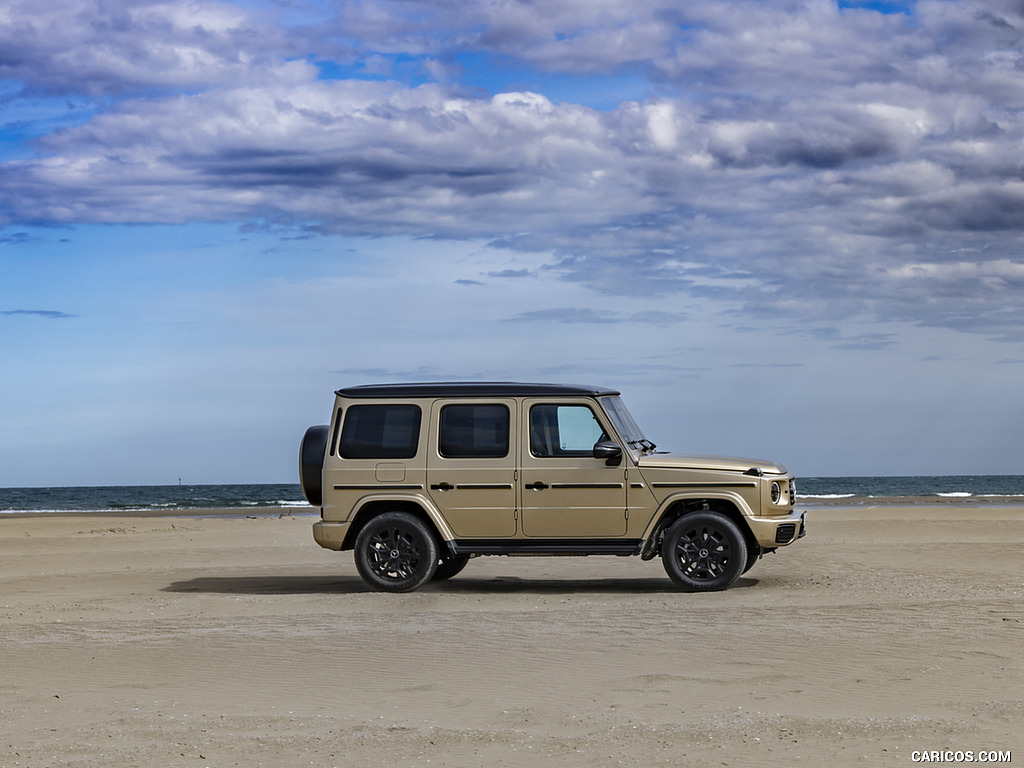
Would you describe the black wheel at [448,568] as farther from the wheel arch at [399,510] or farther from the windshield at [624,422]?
the windshield at [624,422]

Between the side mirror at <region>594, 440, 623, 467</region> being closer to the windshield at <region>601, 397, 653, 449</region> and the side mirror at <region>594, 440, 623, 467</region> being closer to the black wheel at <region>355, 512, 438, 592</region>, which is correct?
the windshield at <region>601, 397, 653, 449</region>

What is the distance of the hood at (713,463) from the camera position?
1249 centimetres

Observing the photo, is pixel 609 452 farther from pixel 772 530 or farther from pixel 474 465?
pixel 772 530

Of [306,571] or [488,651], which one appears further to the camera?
[306,571]

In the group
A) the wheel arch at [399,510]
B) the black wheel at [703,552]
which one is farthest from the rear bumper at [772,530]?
the wheel arch at [399,510]

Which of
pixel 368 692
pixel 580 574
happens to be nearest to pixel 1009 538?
pixel 580 574

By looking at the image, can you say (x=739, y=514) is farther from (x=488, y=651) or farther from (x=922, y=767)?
(x=922, y=767)

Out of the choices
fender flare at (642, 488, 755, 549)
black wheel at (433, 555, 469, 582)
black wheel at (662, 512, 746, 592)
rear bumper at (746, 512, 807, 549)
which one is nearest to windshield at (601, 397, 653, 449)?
fender flare at (642, 488, 755, 549)

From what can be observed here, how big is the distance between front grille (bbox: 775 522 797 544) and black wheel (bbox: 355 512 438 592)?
3.64 metres

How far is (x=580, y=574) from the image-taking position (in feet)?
50.8

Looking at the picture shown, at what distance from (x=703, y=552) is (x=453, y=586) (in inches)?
121

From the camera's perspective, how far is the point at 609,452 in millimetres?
12406

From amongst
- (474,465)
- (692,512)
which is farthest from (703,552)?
(474,465)

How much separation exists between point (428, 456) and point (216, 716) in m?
5.81
